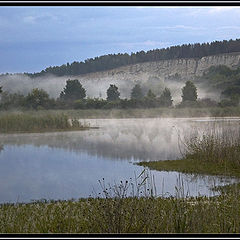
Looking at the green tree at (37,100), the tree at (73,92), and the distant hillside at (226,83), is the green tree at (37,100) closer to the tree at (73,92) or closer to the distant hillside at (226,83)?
the tree at (73,92)

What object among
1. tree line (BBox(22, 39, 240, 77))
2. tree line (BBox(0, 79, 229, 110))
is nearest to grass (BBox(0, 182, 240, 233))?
tree line (BBox(0, 79, 229, 110))

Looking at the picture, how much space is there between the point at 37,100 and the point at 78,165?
2125 cm

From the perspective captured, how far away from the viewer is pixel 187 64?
265ft

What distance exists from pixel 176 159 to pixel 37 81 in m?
49.1

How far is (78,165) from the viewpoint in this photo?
12.1 m

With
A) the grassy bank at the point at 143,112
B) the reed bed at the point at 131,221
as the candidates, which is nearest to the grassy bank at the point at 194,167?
the reed bed at the point at 131,221

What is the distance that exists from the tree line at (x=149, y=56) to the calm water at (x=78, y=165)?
47071 mm

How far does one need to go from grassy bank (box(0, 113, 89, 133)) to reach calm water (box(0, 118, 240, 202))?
313 centimetres

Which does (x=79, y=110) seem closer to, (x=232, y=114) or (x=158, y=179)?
(x=232, y=114)

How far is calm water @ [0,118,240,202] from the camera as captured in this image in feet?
29.6

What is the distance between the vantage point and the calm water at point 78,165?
902 cm

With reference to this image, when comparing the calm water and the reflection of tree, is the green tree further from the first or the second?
the calm water

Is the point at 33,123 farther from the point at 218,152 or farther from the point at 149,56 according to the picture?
the point at 149,56
